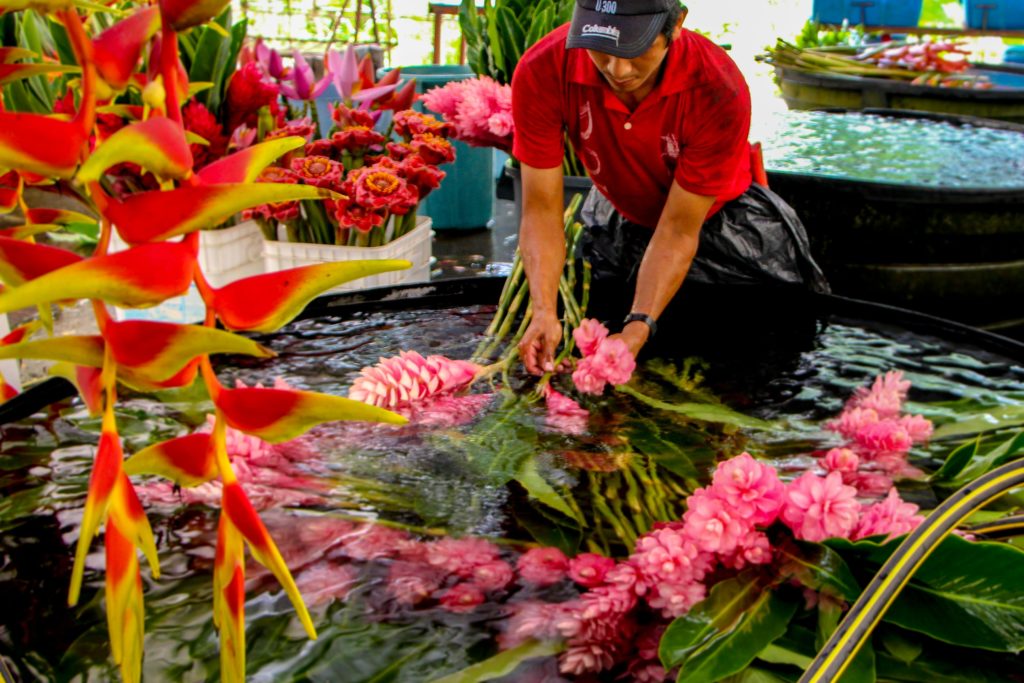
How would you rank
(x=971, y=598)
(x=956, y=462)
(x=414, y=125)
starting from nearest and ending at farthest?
1. (x=971, y=598)
2. (x=956, y=462)
3. (x=414, y=125)

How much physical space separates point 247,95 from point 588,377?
1.38 meters

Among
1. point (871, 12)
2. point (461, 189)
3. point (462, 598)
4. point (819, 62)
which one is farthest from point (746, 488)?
point (871, 12)

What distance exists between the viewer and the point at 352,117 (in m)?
2.33

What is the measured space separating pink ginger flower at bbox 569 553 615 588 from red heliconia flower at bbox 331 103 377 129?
1.67 meters

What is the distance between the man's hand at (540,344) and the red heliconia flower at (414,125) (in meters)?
A: 1.02

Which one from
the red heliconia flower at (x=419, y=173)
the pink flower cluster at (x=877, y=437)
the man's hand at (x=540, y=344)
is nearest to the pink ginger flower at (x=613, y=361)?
the man's hand at (x=540, y=344)

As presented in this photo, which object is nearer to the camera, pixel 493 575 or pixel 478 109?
pixel 493 575

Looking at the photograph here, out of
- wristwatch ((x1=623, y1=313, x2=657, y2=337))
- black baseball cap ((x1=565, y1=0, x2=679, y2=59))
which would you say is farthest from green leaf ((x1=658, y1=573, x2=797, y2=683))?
black baseball cap ((x1=565, y1=0, x2=679, y2=59))

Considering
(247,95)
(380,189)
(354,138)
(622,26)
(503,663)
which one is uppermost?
(622,26)

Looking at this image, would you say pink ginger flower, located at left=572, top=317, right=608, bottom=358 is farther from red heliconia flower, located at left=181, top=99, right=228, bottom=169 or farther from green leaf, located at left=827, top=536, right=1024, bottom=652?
red heliconia flower, located at left=181, top=99, right=228, bottom=169

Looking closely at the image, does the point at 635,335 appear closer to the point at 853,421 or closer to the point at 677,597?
the point at 853,421

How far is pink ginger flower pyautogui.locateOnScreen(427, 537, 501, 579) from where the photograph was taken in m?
0.92

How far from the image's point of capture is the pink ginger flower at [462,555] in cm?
92

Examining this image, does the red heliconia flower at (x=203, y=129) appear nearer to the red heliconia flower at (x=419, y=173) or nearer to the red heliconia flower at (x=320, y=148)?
A: the red heliconia flower at (x=320, y=148)
